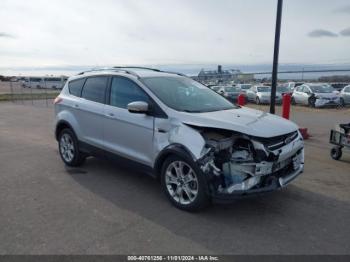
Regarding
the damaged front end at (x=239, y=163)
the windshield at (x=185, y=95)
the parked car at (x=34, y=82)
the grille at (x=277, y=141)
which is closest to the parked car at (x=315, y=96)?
the windshield at (x=185, y=95)

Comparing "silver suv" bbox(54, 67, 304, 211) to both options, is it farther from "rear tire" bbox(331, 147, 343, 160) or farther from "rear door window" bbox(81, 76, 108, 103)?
"rear tire" bbox(331, 147, 343, 160)

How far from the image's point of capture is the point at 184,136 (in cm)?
414

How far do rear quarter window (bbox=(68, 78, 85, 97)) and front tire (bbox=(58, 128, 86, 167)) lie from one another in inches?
28.4

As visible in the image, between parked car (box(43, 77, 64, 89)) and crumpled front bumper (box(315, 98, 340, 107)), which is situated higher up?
crumpled front bumper (box(315, 98, 340, 107))

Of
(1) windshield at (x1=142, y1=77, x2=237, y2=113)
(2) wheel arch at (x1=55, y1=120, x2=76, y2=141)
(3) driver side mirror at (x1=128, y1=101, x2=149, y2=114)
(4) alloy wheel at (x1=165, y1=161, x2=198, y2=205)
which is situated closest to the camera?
Result: (4) alloy wheel at (x1=165, y1=161, x2=198, y2=205)

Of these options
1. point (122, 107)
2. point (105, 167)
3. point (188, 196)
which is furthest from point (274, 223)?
point (105, 167)

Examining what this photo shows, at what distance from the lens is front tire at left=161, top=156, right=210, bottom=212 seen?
3988 millimetres

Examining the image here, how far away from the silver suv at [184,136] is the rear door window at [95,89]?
2 cm

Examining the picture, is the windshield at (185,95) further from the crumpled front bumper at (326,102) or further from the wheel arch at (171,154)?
the crumpled front bumper at (326,102)

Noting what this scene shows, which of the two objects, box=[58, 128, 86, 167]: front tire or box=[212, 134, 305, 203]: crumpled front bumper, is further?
box=[58, 128, 86, 167]: front tire

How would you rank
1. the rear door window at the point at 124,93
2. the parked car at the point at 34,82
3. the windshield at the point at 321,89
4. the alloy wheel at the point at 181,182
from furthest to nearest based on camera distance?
the parked car at the point at 34,82
the windshield at the point at 321,89
the rear door window at the point at 124,93
the alloy wheel at the point at 181,182

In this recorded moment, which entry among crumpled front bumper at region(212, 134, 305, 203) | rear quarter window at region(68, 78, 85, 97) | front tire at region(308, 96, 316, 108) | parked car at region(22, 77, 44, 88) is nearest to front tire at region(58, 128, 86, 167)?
rear quarter window at region(68, 78, 85, 97)

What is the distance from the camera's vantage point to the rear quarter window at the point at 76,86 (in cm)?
617

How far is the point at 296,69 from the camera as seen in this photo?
109ft
